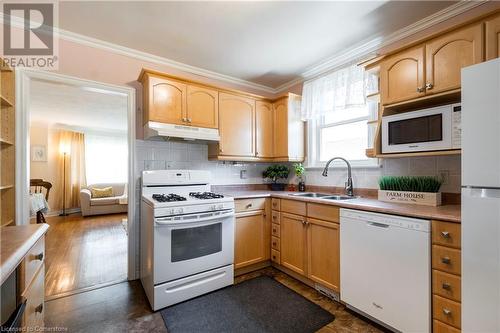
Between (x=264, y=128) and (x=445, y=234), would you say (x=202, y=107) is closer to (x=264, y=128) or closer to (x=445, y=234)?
(x=264, y=128)

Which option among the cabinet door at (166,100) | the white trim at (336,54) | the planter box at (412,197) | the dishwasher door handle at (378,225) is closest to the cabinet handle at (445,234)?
the dishwasher door handle at (378,225)

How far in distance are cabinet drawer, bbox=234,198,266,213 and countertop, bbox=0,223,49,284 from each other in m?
1.59

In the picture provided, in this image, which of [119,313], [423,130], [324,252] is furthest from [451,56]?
[119,313]

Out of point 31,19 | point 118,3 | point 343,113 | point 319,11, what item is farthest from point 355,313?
point 31,19

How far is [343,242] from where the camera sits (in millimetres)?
1886

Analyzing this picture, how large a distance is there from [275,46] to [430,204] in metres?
2.02

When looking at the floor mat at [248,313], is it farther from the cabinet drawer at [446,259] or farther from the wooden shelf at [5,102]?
the wooden shelf at [5,102]

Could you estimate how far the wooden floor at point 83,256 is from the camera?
2.38 meters

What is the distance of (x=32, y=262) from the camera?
3.41ft

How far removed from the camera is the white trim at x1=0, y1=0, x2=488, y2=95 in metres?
1.91

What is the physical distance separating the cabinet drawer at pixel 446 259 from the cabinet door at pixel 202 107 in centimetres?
224

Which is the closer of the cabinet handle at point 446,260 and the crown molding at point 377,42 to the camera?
the cabinet handle at point 446,260

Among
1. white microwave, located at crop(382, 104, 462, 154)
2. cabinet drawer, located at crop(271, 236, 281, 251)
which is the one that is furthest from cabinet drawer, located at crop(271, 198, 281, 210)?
white microwave, located at crop(382, 104, 462, 154)

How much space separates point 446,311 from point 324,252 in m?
0.87
